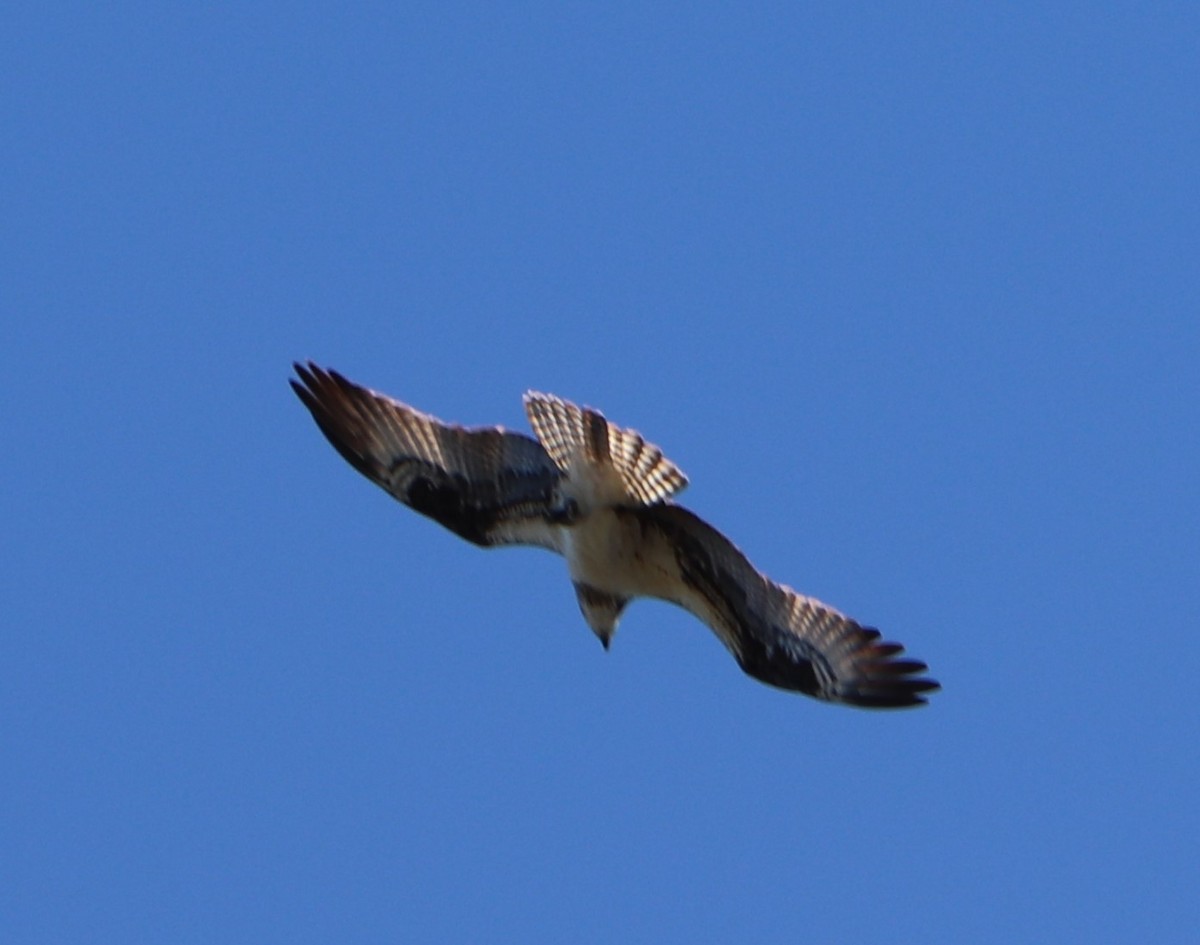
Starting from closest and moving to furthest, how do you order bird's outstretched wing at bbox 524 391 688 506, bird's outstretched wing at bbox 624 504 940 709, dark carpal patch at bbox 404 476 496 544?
bird's outstretched wing at bbox 524 391 688 506 < bird's outstretched wing at bbox 624 504 940 709 < dark carpal patch at bbox 404 476 496 544

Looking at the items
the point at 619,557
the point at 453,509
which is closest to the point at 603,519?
the point at 619,557

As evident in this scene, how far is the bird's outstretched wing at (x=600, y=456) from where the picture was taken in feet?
41.5

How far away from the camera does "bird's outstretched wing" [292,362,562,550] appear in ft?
43.6

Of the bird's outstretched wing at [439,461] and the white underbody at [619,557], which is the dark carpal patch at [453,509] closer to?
the bird's outstretched wing at [439,461]

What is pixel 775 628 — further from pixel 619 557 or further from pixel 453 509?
pixel 453 509

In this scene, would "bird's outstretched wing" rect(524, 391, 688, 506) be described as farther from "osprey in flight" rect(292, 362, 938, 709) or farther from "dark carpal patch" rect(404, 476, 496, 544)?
"dark carpal patch" rect(404, 476, 496, 544)

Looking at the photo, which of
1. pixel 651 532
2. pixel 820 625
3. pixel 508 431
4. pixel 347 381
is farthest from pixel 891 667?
pixel 347 381

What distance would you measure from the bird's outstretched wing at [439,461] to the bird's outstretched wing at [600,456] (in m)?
0.35

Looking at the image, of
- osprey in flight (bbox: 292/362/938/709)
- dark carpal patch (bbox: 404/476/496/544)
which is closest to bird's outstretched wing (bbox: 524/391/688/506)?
osprey in flight (bbox: 292/362/938/709)

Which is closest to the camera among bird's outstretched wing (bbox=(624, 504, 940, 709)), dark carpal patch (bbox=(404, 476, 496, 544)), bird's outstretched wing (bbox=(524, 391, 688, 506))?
bird's outstretched wing (bbox=(524, 391, 688, 506))

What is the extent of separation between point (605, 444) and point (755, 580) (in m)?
1.05

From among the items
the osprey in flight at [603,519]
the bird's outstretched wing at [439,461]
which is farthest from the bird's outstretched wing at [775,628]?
the bird's outstretched wing at [439,461]

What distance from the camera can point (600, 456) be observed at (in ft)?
41.9

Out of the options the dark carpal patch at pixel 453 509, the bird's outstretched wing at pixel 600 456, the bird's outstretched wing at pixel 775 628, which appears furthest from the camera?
the dark carpal patch at pixel 453 509
